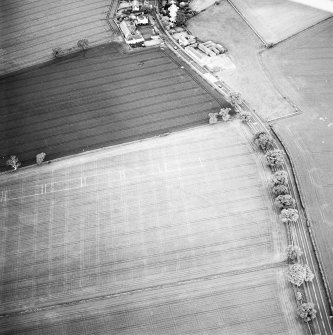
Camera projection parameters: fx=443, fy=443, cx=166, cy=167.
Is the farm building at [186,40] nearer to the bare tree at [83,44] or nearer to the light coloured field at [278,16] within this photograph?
the light coloured field at [278,16]

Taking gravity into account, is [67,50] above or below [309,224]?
above

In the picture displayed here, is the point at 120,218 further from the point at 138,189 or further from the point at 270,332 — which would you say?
the point at 270,332

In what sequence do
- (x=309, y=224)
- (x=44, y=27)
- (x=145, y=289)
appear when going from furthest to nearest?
(x=44, y=27) → (x=309, y=224) → (x=145, y=289)

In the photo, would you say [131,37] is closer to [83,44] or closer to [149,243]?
[83,44]

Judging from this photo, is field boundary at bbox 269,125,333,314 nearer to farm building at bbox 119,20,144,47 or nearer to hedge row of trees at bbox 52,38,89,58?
farm building at bbox 119,20,144,47

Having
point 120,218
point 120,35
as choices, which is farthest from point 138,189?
point 120,35

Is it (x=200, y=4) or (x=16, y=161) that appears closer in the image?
(x=16, y=161)

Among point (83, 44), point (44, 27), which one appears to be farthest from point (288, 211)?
point (44, 27)
